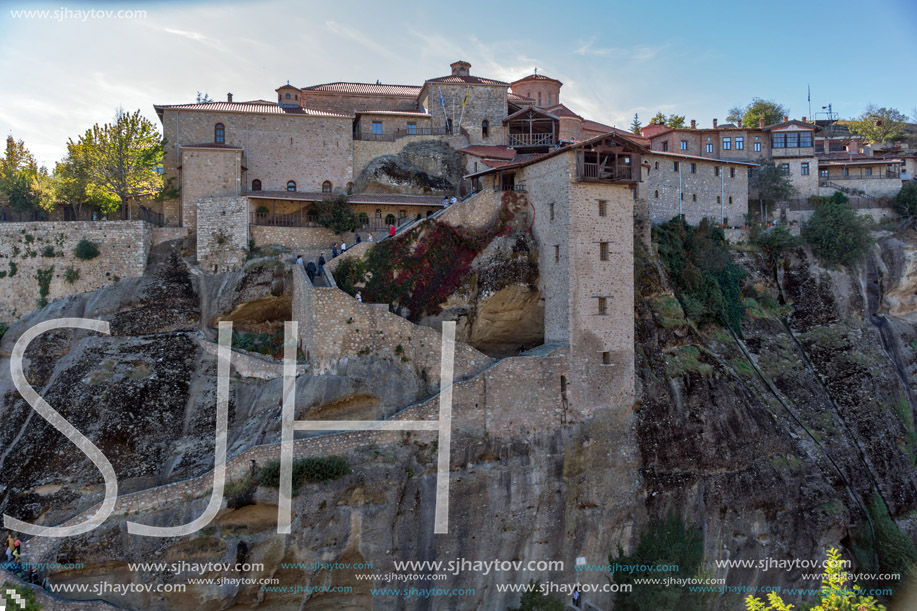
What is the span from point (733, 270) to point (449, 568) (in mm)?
22297

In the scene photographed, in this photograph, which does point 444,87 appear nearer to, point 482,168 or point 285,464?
point 482,168

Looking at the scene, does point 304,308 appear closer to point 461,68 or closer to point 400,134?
point 400,134

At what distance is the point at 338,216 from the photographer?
3597 centimetres

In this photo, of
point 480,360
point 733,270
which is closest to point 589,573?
point 480,360

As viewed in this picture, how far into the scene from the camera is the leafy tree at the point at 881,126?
62716 millimetres

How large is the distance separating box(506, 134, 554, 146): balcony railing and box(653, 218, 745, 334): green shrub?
8.48 m

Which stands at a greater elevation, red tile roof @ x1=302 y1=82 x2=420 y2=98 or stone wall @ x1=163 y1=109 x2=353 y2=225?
red tile roof @ x1=302 y1=82 x2=420 y2=98

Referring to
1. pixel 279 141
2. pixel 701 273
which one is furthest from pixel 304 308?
pixel 701 273

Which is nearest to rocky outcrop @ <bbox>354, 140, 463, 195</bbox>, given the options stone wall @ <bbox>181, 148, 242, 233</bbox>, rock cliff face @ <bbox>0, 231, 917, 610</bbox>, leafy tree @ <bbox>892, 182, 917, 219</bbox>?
stone wall @ <bbox>181, 148, 242, 233</bbox>

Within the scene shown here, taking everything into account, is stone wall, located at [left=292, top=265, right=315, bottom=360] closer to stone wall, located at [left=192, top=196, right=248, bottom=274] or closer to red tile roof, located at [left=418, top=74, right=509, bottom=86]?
stone wall, located at [left=192, top=196, right=248, bottom=274]

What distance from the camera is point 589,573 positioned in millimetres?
28594

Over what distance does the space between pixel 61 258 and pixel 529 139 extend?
25.3 meters

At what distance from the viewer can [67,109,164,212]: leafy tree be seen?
37.0 metres

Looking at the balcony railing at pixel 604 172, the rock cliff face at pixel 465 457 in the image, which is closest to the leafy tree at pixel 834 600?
the rock cliff face at pixel 465 457
